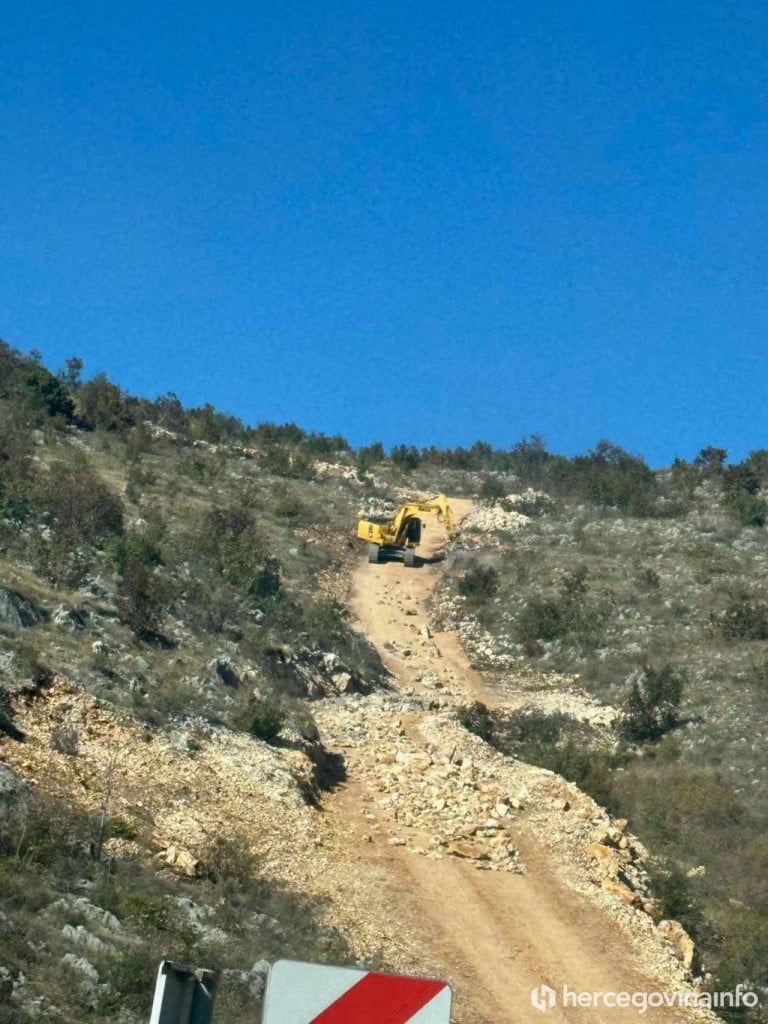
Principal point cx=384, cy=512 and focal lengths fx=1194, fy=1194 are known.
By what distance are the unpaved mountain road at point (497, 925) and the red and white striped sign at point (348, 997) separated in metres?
9.21

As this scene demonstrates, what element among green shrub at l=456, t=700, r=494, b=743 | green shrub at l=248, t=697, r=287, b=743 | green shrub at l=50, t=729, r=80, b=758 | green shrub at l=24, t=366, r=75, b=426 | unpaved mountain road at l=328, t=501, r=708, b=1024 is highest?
green shrub at l=24, t=366, r=75, b=426

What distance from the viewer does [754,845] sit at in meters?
18.9

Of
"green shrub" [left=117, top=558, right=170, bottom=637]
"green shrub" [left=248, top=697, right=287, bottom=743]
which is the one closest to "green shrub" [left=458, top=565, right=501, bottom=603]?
"green shrub" [left=117, top=558, right=170, bottom=637]

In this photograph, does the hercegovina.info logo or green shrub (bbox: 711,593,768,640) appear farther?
green shrub (bbox: 711,593,768,640)

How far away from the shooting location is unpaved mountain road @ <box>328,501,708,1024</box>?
13109 mm

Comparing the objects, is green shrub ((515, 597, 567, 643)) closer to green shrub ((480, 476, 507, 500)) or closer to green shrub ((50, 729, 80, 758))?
green shrub ((480, 476, 507, 500))

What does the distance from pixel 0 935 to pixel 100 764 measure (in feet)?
19.7

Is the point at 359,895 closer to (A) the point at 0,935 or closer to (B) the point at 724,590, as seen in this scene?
(A) the point at 0,935

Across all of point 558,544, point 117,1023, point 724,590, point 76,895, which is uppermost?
point 558,544

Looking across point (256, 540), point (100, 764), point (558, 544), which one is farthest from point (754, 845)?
point (558, 544)

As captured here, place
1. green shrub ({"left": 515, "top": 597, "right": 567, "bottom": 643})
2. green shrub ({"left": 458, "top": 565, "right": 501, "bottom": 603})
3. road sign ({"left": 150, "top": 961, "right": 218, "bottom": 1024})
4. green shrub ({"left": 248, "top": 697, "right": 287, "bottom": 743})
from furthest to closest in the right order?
green shrub ({"left": 458, "top": 565, "right": 501, "bottom": 603})
green shrub ({"left": 515, "top": 597, "right": 567, "bottom": 643})
green shrub ({"left": 248, "top": 697, "right": 287, "bottom": 743})
road sign ({"left": 150, "top": 961, "right": 218, "bottom": 1024})

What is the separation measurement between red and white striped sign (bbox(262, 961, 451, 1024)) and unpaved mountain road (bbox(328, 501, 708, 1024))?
921cm

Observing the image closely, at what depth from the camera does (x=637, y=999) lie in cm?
1352

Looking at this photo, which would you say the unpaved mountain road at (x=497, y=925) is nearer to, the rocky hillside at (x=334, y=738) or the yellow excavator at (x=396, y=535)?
the rocky hillside at (x=334, y=738)
